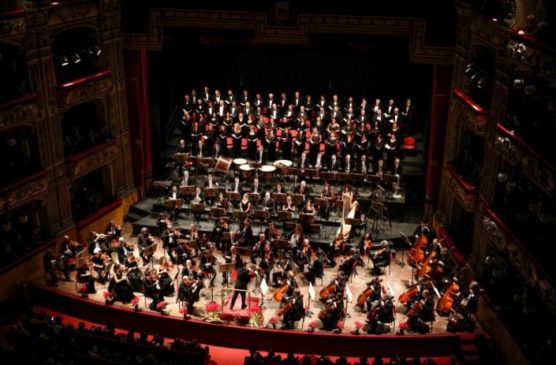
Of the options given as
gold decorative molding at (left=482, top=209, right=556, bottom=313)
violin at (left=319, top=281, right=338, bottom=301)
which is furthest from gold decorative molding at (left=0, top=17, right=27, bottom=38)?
gold decorative molding at (left=482, top=209, right=556, bottom=313)

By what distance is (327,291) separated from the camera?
682 inches

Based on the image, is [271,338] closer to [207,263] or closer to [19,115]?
[207,263]

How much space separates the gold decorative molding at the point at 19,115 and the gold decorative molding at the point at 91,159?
1.79 meters

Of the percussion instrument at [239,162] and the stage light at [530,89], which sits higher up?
the stage light at [530,89]

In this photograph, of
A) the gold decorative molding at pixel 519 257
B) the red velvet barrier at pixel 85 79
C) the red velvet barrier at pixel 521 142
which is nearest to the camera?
the gold decorative molding at pixel 519 257

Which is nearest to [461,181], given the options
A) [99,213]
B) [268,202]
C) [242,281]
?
[268,202]

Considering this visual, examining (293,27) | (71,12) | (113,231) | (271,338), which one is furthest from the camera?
(293,27)

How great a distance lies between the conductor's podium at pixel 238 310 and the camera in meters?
16.6

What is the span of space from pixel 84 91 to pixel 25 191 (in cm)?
344

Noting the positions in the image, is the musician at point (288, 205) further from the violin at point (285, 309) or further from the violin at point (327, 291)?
the violin at point (285, 309)

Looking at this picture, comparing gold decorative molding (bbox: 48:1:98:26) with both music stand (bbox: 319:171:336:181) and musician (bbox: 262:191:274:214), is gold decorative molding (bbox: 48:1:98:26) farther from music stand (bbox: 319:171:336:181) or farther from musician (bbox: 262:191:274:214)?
music stand (bbox: 319:171:336:181)

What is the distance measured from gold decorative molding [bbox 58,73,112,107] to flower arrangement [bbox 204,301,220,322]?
695 centimetres

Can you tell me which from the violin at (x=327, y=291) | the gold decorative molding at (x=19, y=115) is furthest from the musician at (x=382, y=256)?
the gold decorative molding at (x=19, y=115)

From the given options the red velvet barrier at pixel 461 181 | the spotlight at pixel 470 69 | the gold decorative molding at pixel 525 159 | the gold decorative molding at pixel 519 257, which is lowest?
the gold decorative molding at pixel 519 257
